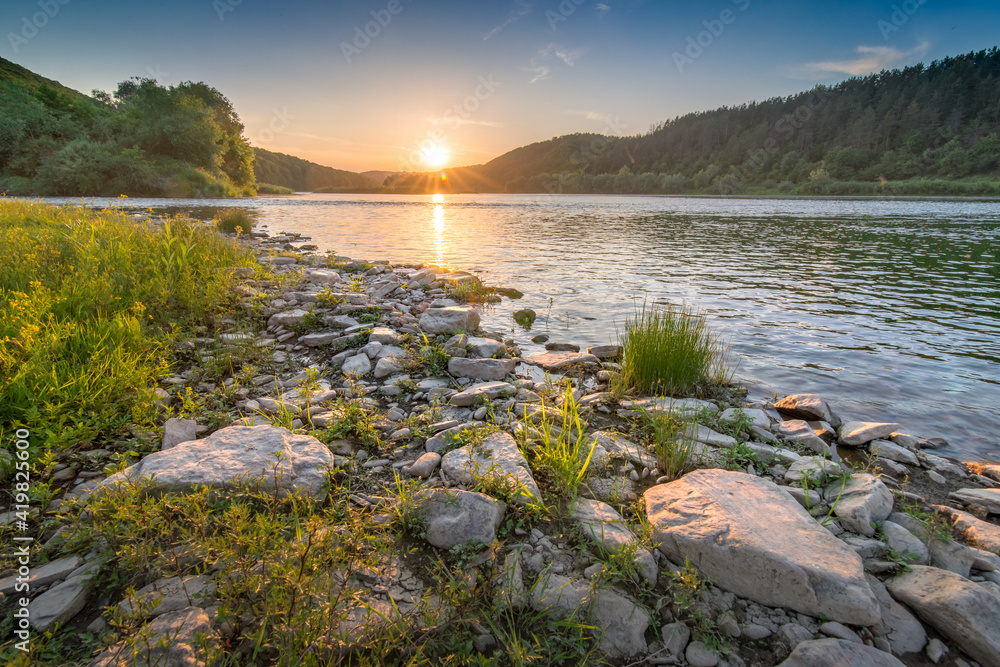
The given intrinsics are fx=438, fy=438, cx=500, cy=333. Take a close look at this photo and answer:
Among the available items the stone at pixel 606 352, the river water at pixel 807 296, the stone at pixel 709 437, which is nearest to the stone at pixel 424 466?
the stone at pixel 709 437

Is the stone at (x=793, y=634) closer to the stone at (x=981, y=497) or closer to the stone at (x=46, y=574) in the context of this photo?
the stone at (x=981, y=497)

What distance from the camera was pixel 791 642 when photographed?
84.3 inches

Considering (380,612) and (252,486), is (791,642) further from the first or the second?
(252,486)

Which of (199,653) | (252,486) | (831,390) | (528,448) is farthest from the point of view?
(831,390)

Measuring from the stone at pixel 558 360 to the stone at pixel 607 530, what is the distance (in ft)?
9.83

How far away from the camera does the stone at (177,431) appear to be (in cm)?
326

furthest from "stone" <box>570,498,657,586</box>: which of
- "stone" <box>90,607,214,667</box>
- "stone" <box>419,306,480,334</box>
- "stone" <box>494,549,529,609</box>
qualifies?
"stone" <box>419,306,480,334</box>

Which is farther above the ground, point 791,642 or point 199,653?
point 199,653

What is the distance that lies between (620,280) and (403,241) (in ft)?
39.5

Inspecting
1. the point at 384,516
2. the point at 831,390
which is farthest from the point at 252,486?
the point at 831,390

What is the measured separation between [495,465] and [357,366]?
8.88 feet

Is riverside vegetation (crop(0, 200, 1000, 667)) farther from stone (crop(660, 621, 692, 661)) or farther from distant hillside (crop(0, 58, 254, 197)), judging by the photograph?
distant hillside (crop(0, 58, 254, 197))

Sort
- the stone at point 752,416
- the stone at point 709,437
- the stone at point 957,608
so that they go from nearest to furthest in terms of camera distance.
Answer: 1. the stone at point 957,608
2. the stone at point 709,437
3. the stone at point 752,416

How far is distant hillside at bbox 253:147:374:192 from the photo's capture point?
14312cm
